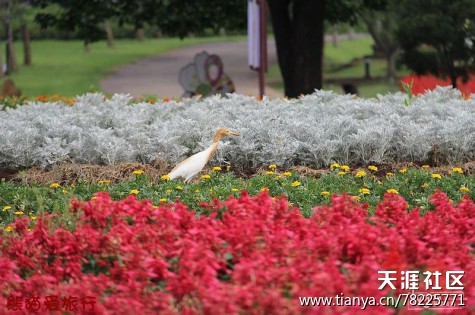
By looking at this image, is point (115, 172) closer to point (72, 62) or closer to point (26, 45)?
point (26, 45)

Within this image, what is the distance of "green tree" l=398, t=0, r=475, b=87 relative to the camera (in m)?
21.6

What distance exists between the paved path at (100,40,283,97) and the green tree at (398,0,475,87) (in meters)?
3.78

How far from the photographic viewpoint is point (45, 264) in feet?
15.9

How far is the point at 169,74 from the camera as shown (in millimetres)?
30797

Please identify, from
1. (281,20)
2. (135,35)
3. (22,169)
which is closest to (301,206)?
(22,169)

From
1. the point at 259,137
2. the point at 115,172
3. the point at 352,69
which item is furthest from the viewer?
the point at 352,69

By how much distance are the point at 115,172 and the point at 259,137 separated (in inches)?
52.8

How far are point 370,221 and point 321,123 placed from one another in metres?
3.43

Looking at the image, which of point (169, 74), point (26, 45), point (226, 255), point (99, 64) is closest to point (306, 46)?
point (226, 255)

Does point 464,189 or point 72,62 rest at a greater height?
point 464,189

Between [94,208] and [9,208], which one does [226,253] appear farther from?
[9,208]

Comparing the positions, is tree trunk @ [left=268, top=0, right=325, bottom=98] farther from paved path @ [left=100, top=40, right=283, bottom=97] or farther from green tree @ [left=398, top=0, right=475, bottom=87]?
green tree @ [left=398, top=0, right=475, bottom=87]

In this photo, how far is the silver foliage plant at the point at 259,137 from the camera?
27.5 ft

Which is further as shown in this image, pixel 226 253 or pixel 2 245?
pixel 2 245
